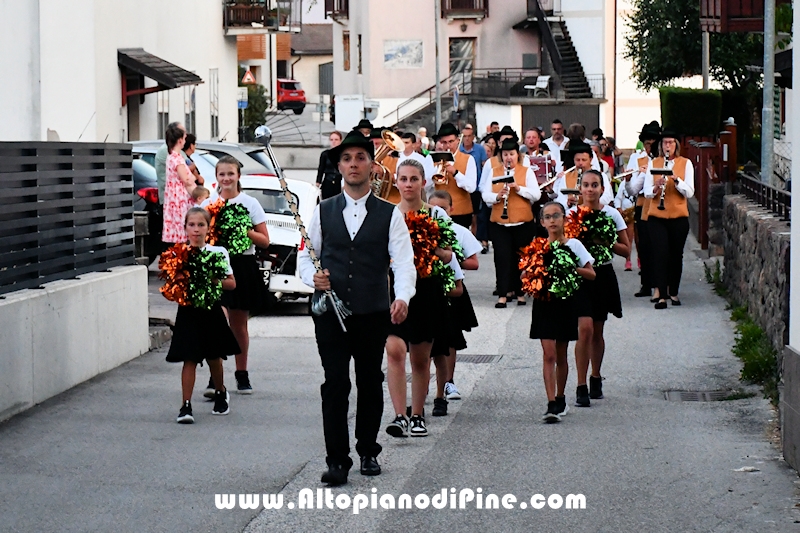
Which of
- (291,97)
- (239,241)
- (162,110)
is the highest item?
(291,97)

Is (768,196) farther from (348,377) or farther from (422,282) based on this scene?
(348,377)

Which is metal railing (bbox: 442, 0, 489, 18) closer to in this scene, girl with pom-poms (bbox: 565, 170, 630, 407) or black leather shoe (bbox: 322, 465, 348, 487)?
girl with pom-poms (bbox: 565, 170, 630, 407)

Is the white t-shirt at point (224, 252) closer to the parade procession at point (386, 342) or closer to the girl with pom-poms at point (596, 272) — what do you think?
the parade procession at point (386, 342)

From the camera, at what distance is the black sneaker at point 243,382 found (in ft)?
37.9

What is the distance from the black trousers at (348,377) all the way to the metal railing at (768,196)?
489 centimetres

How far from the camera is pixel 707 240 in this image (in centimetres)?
2281

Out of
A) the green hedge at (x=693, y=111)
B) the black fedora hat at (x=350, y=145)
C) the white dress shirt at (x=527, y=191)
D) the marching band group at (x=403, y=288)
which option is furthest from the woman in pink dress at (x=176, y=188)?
the green hedge at (x=693, y=111)

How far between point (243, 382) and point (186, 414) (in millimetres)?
1372

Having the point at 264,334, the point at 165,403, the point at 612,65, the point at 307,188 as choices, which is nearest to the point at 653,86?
the point at 612,65

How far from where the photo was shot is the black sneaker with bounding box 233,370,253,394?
1156cm

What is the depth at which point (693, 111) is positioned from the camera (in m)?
35.1

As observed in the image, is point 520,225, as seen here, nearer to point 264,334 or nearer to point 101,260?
point 264,334

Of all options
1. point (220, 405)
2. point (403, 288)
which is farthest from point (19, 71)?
point (403, 288)

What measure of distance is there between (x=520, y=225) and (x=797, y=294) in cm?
903
